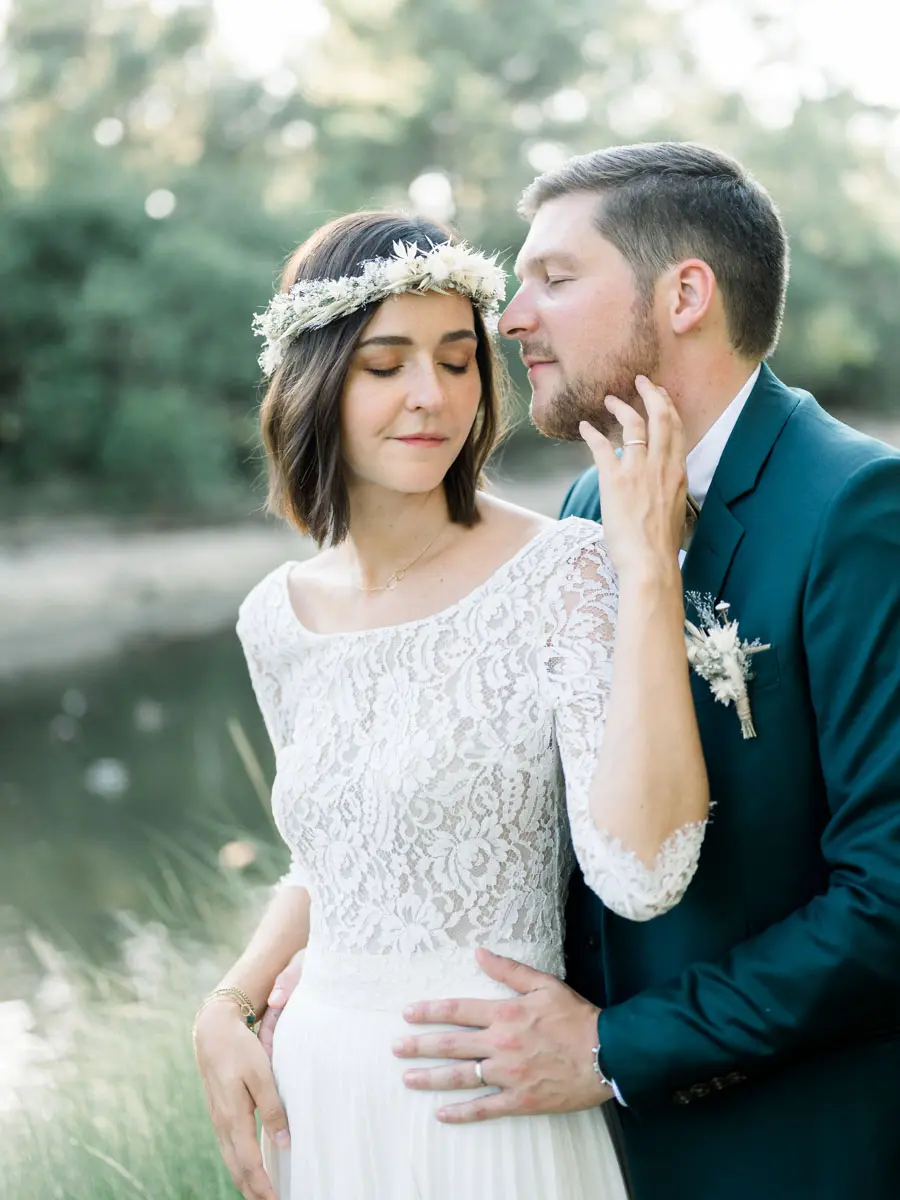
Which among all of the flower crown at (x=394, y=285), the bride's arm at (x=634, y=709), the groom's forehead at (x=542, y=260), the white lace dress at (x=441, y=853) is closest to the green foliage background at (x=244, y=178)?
the groom's forehead at (x=542, y=260)

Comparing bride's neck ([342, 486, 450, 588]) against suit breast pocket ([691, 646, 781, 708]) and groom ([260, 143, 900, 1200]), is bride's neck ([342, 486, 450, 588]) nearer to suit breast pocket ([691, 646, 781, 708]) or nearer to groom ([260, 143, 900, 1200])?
groom ([260, 143, 900, 1200])

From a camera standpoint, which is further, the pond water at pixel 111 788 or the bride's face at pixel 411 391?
the pond water at pixel 111 788

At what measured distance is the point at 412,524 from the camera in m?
2.24

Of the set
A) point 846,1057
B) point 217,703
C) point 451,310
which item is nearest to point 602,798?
point 846,1057

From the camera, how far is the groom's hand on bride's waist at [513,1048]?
1830 millimetres

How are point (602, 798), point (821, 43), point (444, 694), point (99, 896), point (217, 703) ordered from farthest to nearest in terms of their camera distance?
1. point (821, 43)
2. point (217, 703)
3. point (99, 896)
4. point (444, 694)
5. point (602, 798)

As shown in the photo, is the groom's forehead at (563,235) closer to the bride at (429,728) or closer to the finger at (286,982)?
the bride at (429,728)

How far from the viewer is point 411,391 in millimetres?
2092

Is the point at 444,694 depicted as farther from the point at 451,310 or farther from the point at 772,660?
the point at 451,310

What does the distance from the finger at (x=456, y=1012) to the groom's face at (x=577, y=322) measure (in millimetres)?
946

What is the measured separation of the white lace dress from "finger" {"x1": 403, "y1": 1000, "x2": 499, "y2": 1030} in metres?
0.05

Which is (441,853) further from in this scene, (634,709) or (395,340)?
(395,340)

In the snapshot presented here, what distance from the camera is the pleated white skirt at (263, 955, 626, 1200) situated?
6.14 ft

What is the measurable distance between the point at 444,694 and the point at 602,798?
0.36 meters
